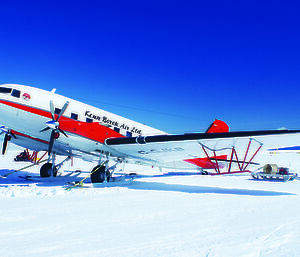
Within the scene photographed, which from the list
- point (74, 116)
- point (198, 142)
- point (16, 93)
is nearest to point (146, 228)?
point (198, 142)

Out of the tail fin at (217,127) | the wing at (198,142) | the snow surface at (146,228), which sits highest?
the tail fin at (217,127)

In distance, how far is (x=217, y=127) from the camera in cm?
1884

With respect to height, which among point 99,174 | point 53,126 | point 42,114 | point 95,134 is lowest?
point 99,174

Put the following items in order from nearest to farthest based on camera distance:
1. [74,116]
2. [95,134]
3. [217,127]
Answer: [95,134] < [74,116] < [217,127]

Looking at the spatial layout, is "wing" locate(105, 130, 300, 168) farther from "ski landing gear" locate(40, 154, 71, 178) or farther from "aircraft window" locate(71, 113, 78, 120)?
"ski landing gear" locate(40, 154, 71, 178)

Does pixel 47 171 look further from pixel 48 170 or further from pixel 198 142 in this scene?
pixel 198 142

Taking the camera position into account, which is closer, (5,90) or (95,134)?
(5,90)

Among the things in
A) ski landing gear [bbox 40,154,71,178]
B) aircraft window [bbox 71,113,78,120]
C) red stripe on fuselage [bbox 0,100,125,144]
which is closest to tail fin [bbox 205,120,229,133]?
red stripe on fuselage [bbox 0,100,125,144]

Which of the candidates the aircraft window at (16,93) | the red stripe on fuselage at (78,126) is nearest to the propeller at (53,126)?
the red stripe on fuselage at (78,126)

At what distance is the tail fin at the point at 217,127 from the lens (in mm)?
18656

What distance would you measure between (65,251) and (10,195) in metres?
6.87

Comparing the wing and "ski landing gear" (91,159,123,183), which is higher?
the wing

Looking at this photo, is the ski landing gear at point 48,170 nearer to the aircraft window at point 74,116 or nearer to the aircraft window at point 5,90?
the aircraft window at point 74,116

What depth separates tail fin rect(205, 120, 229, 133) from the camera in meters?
18.7
